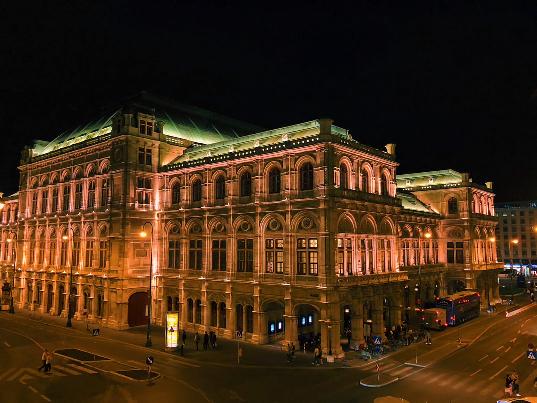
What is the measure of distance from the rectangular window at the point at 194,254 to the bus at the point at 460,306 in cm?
2990

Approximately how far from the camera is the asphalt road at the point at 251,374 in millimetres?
27750

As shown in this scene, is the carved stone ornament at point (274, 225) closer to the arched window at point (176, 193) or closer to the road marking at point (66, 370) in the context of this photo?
the arched window at point (176, 193)

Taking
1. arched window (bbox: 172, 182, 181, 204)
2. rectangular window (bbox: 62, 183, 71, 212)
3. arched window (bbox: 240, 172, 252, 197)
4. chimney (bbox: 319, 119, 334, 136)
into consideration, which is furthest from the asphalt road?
rectangular window (bbox: 62, 183, 71, 212)

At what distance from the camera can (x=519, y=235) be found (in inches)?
6147

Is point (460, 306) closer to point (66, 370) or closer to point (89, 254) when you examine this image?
point (66, 370)

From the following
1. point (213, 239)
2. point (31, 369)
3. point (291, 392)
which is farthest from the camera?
point (213, 239)

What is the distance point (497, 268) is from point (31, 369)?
7257 centimetres

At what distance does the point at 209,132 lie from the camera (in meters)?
66.1

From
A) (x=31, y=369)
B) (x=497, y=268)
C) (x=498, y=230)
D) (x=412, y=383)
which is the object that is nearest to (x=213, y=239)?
(x=31, y=369)

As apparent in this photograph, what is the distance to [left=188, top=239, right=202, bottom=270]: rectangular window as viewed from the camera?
Result: 51062 mm

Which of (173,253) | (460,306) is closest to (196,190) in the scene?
Answer: (173,253)

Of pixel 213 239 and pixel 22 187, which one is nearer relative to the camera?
pixel 213 239

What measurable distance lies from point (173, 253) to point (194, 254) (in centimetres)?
383

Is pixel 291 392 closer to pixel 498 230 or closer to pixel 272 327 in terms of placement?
pixel 272 327
